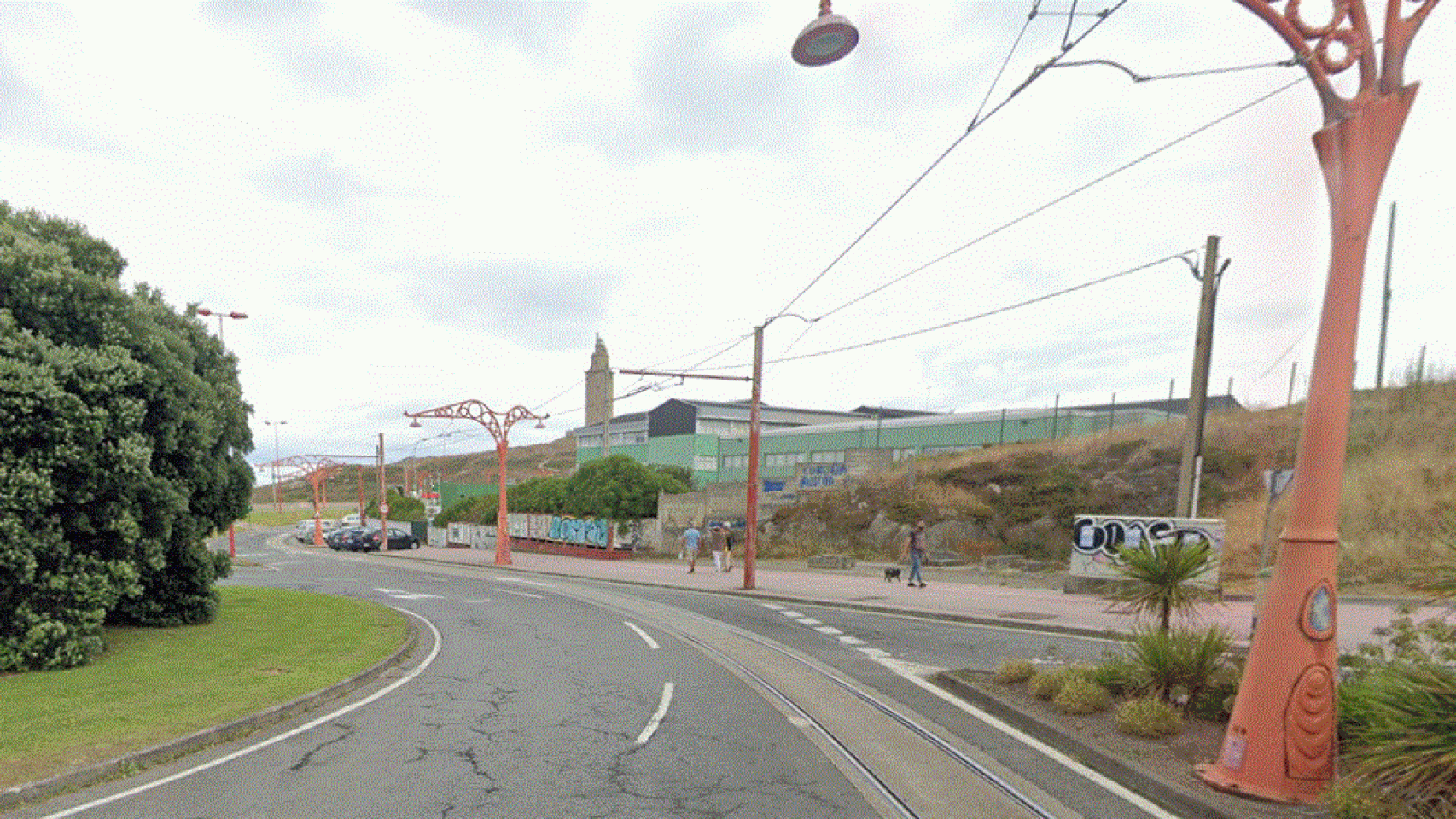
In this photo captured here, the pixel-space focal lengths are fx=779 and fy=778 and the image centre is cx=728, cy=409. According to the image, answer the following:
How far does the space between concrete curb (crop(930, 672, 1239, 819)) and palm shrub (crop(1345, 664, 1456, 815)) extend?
90cm

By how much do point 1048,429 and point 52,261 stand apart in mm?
37778

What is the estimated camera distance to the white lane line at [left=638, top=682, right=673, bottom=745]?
7621 mm

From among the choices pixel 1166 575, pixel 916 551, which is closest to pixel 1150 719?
pixel 1166 575

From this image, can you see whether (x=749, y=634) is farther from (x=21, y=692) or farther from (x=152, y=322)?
(x=152, y=322)

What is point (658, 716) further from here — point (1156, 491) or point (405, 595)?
point (1156, 491)

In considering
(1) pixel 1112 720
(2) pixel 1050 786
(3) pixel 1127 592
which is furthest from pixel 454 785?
(3) pixel 1127 592

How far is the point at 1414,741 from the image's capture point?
459 centimetres

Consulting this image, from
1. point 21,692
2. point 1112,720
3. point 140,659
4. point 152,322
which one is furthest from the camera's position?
point 152,322

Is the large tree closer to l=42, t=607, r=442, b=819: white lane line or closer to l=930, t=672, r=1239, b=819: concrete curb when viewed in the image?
l=42, t=607, r=442, b=819: white lane line

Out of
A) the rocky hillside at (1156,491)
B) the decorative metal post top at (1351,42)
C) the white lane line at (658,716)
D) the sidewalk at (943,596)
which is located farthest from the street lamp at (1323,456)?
the rocky hillside at (1156,491)

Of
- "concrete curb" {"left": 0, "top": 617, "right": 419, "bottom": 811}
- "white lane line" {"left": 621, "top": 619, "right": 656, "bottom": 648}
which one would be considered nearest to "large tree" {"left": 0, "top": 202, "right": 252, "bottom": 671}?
"concrete curb" {"left": 0, "top": 617, "right": 419, "bottom": 811}

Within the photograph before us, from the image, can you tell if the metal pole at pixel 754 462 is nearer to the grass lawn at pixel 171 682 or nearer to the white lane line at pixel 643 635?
the white lane line at pixel 643 635

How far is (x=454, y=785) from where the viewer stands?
612 centimetres

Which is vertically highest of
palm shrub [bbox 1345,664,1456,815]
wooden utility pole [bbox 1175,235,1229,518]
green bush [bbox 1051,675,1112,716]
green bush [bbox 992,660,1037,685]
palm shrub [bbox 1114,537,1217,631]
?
wooden utility pole [bbox 1175,235,1229,518]
